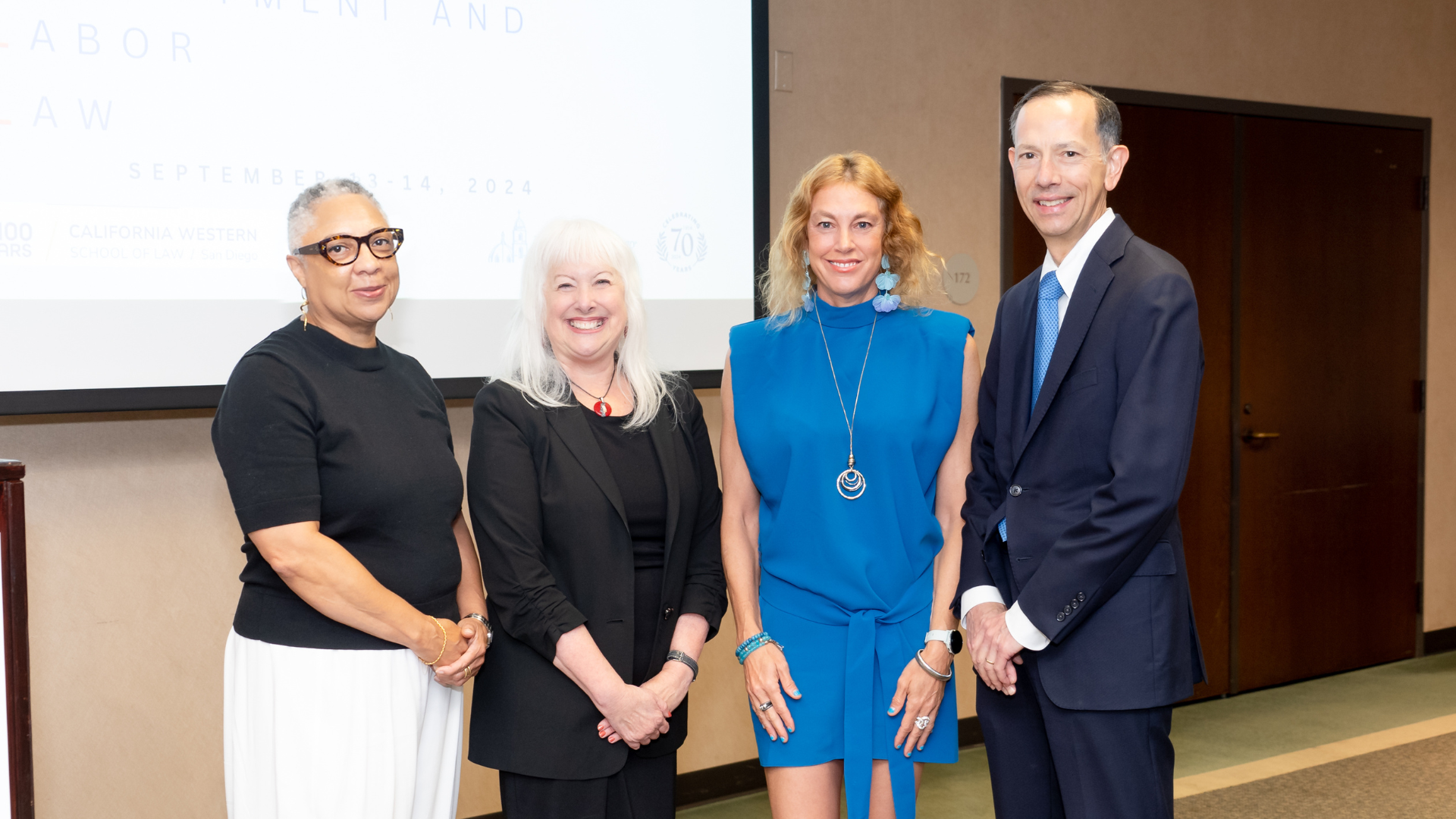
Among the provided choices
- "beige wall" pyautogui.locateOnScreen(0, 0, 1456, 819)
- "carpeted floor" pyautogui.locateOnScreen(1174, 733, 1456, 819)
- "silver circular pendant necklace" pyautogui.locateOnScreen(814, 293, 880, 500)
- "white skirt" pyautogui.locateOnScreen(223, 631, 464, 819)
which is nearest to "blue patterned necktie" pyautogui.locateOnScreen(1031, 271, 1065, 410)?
"silver circular pendant necklace" pyautogui.locateOnScreen(814, 293, 880, 500)

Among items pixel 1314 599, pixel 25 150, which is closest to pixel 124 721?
pixel 25 150

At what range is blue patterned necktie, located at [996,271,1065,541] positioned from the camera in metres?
1.76

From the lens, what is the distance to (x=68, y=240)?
231 centimetres

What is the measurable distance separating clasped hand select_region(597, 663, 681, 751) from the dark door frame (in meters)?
2.43

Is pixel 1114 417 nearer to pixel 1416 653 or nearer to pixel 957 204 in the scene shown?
pixel 957 204

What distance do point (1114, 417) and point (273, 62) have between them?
1987 mm

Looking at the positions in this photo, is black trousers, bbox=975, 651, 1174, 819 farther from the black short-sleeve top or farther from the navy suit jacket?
the black short-sleeve top

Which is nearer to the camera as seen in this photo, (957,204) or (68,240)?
(68,240)

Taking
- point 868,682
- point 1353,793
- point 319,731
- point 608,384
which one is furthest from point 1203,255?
point 319,731

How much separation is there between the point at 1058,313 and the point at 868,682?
692mm

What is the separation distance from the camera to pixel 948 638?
1.88m

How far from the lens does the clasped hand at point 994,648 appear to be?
1.71 meters

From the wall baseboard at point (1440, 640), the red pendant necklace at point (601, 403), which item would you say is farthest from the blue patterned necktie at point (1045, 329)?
the wall baseboard at point (1440, 640)

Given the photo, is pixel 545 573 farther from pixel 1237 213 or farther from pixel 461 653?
pixel 1237 213
